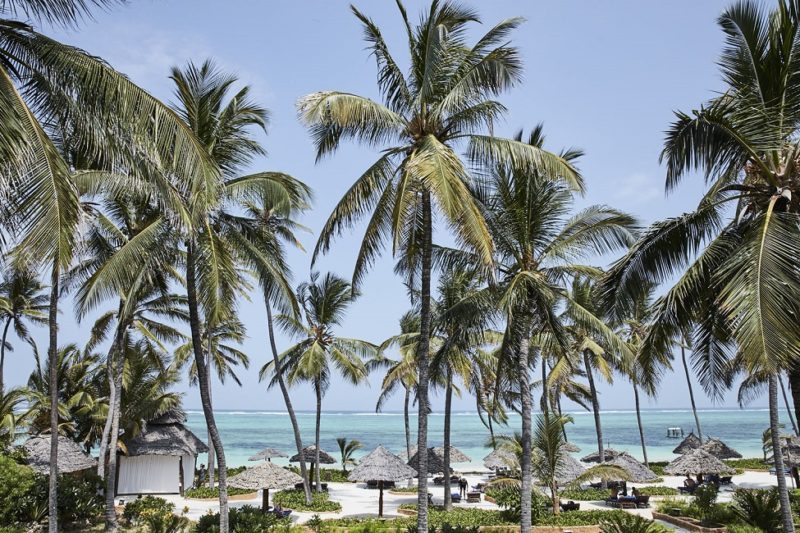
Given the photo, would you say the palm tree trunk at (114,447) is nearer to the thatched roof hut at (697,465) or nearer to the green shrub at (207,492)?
the green shrub at (207,492)

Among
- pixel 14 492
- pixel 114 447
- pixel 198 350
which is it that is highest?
pixel 198 350

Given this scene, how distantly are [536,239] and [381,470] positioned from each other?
400 inches

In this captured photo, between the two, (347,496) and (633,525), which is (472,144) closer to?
(633,525)

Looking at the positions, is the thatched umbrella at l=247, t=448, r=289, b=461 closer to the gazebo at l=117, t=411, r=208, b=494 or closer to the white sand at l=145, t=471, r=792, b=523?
the white sand at l=145, t=471, r=792, b=523

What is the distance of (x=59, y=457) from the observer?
19.1 metres

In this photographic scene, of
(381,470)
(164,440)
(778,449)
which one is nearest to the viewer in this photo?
(778,449)

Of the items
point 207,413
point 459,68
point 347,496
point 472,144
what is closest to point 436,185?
point 472,144

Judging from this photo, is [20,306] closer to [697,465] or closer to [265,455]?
[265,455]

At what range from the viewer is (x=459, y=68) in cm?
1155

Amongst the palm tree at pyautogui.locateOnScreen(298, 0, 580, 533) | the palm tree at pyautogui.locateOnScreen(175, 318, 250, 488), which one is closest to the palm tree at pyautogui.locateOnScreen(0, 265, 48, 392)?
the palm tree at pyautogui.locateOnScreen(175, 318, 250, 488)

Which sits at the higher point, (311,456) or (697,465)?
(311,456)

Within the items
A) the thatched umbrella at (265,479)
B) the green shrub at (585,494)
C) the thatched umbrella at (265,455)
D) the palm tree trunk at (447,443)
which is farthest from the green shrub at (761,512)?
the thatched umbrella at (265,455)

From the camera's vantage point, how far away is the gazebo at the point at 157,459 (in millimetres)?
23312

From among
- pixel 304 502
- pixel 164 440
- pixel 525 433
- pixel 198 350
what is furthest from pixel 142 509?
pixel 525 433
